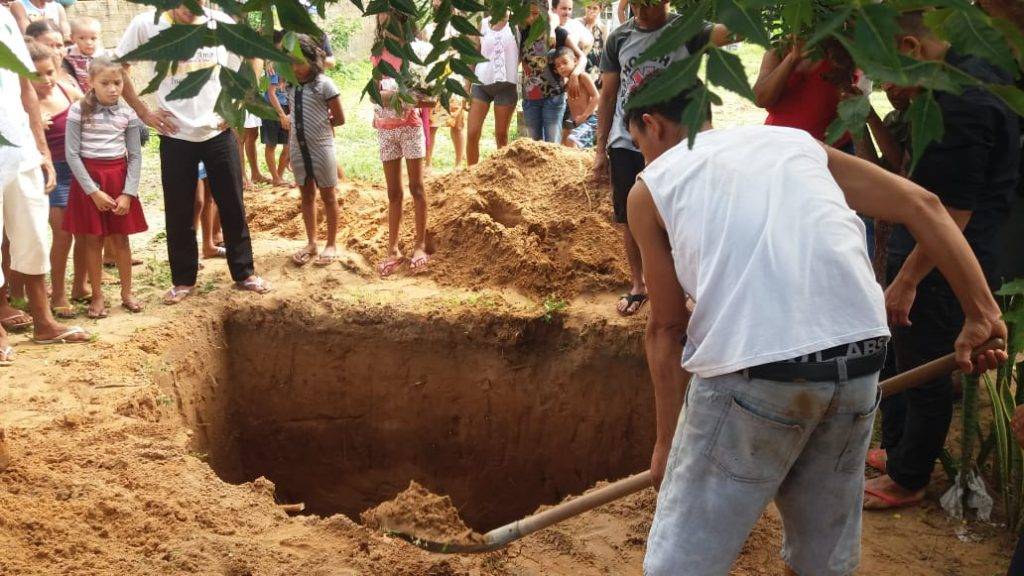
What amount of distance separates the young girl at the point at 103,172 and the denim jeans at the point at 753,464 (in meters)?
4.12

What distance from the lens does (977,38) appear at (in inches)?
63.6

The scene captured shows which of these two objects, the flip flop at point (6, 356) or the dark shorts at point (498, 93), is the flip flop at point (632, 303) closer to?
the dark shorts at point (498, 93)

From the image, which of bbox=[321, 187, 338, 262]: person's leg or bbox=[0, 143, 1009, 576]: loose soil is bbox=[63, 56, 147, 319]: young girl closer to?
bbox=[0, 143, 1009, 576]: loose soil

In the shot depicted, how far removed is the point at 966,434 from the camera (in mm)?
3543

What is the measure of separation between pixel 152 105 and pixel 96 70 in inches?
21.7

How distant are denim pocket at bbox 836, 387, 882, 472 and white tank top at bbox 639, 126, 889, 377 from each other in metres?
0.24

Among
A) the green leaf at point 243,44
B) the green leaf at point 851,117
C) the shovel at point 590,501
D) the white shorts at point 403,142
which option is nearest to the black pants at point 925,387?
the shovel at point 590,501

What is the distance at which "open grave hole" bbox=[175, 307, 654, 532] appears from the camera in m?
5.42

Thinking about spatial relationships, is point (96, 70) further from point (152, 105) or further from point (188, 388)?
point (188, 388)

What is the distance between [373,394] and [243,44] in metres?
4.33

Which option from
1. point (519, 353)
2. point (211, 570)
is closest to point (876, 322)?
point (211, 570)

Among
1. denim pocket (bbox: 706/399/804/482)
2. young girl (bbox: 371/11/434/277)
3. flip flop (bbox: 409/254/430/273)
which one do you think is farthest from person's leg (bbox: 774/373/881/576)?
flip flop (bbox: 409/254/430/273)

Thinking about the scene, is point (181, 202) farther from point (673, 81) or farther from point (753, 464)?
point (673, 81)

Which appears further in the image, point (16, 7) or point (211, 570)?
point (16, 7)
